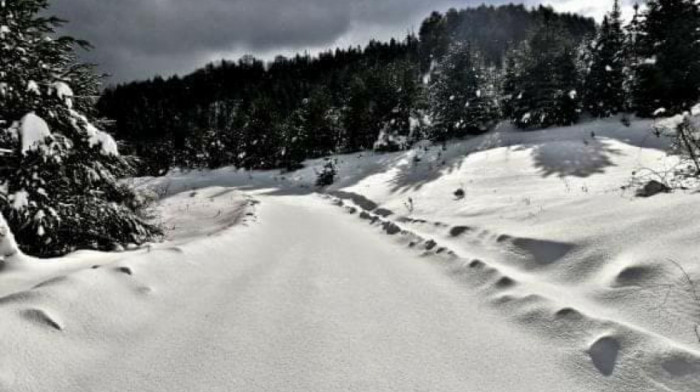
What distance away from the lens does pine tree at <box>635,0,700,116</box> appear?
2925cm

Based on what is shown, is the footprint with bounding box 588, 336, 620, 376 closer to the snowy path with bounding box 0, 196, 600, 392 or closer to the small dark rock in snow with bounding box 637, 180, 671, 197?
the snowy path with bounding box 0, 196, 600, 392

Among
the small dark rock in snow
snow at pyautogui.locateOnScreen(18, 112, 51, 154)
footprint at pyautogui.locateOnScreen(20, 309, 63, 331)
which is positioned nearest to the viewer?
footprint at pyautogui.locateOnScreen(20, 309, 63, 331)

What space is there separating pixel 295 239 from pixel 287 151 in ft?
137

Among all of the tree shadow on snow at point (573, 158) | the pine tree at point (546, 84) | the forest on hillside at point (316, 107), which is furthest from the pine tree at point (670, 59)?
the tree shadow on snow at point (573, 158)

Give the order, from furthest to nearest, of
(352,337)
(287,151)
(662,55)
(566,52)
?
(287,151) < (566,52) < (662,55) < (352,337)

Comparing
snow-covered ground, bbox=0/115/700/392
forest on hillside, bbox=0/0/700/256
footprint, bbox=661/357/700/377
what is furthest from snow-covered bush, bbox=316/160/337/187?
footprint, bbox=661/357/700/377

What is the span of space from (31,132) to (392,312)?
717 cm

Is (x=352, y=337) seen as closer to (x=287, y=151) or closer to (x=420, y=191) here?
(x=420, y=191)

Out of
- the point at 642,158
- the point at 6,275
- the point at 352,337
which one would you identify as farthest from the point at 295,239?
the point at 642,158

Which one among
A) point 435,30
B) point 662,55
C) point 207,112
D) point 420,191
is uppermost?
point 435,30

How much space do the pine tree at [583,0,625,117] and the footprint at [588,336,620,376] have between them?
132 feet

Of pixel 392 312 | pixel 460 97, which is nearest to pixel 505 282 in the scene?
pixel 392 312

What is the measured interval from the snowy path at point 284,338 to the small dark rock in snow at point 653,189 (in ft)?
11.3

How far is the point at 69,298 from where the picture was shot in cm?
379
